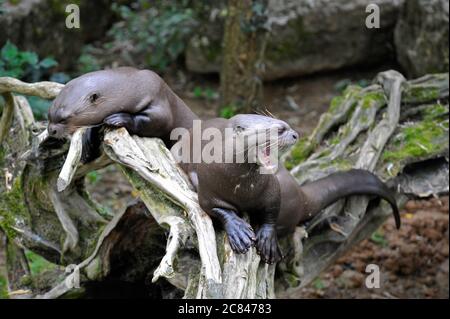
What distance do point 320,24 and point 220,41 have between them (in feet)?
2.98

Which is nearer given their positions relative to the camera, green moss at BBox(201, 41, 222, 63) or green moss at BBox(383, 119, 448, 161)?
green moss at BBox(383, 119, 448, 161)

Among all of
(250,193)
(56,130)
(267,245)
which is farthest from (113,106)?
(267,245)

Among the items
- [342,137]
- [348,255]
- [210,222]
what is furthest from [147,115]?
[348,255]

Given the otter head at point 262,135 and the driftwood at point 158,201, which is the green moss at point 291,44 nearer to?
the driftwood at point 158,201

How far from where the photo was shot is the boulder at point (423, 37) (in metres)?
5.58

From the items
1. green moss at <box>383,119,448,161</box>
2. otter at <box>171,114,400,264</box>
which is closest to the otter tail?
otter at <box>171,114,400,264</box>

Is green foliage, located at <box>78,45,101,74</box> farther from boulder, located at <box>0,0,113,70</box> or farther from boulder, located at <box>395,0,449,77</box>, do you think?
boulder, located at <box>395,0,449,77</box>

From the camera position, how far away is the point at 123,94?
3.00 metres

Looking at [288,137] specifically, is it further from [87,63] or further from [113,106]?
[87,63]

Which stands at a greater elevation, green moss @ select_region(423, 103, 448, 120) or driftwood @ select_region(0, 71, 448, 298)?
green moss @ select_region(423, 103, 448, 120)

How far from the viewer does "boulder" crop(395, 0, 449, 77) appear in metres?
5.58

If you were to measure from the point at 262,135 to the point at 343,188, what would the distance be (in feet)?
3.50

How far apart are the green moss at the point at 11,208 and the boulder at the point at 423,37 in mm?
3643

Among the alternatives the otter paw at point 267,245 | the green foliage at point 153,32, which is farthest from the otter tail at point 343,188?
the green foliage at point 153,32
